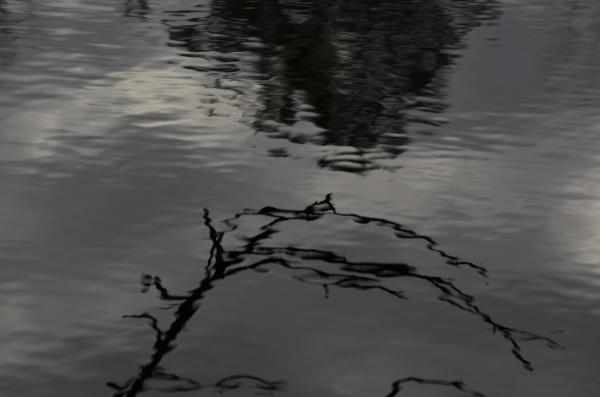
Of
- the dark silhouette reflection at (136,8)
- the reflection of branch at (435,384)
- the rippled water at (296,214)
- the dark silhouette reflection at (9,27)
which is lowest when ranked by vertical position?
the reflection of branch at (435,384)

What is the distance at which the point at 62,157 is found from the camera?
425cm

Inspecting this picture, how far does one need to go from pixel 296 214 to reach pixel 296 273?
51 cm

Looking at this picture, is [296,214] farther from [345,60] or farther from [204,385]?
[345,60]

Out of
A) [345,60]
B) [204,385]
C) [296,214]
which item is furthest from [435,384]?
[345,60]

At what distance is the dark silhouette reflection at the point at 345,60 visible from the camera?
4.70 metres

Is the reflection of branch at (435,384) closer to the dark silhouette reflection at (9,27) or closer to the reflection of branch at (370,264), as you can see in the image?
the reflection of branch at (370,264)

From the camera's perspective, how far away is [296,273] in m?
3.26

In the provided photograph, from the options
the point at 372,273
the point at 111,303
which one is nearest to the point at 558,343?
the point at 372,273

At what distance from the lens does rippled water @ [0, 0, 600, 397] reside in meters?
2.75

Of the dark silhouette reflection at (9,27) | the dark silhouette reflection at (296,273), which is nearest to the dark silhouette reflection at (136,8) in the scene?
the dark silhouette reflection at (9,27)

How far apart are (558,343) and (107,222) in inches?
68.1

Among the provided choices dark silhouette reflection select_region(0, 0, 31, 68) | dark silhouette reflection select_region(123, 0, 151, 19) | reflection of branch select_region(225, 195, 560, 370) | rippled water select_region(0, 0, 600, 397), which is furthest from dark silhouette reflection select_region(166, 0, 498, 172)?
dark silhouette reflection select_region(0, 0, 31, 68)

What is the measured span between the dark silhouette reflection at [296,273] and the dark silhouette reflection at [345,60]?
64 centimetres

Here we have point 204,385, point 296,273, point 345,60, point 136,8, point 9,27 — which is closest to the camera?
point 204,385
